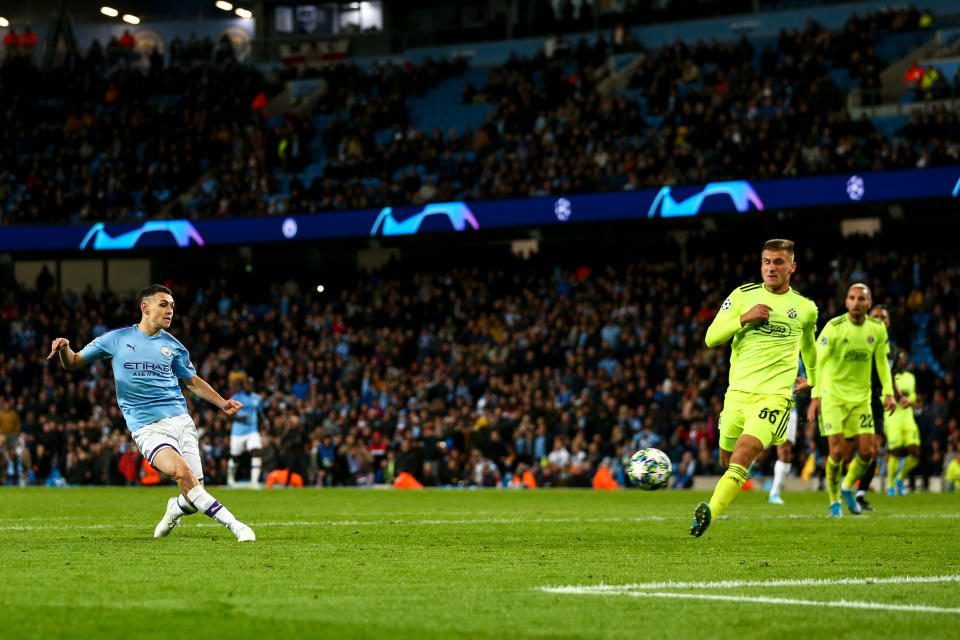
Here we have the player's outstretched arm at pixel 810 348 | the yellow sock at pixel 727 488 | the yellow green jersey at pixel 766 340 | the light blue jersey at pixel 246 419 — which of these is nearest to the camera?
the yellow sock at pixel 727 488

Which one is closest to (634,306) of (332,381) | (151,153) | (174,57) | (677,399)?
(677,399)

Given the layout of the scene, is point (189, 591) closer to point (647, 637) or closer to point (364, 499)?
point (647, 637)

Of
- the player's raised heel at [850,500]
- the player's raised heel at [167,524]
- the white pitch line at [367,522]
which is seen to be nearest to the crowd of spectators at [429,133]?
the player's raised heel at [850,500]

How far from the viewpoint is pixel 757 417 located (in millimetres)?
11180

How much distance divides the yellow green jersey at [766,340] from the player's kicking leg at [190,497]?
4063mm

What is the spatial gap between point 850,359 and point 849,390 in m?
0.36

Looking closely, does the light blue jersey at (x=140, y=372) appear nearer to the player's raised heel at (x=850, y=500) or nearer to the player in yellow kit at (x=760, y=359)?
the player in yellow kit at (x=760, y=359)

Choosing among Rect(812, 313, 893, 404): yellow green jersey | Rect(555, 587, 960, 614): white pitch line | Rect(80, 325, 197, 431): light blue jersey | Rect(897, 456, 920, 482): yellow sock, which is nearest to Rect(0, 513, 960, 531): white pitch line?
Rect(812, 313, 893, 404): yellow green jersey

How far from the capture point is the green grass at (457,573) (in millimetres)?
6148

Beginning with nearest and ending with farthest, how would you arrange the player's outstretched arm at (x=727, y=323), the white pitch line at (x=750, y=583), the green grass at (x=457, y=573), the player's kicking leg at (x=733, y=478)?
the green grass at (x=457, y=573), the white pitch line at (x=750, y=583), the player's kicking leg at (x=733, y=478), the player's outstretched arm at (x=727, y=323)

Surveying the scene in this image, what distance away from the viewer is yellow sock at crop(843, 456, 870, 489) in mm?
15789

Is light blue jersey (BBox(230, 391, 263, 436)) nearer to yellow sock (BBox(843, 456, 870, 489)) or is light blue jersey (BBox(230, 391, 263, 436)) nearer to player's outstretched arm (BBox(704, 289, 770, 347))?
yellow sock (BBox(843, 456, 870, 489))

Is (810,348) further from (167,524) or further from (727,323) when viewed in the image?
(167,524)

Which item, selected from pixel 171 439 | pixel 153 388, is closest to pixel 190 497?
pixel 171 439
